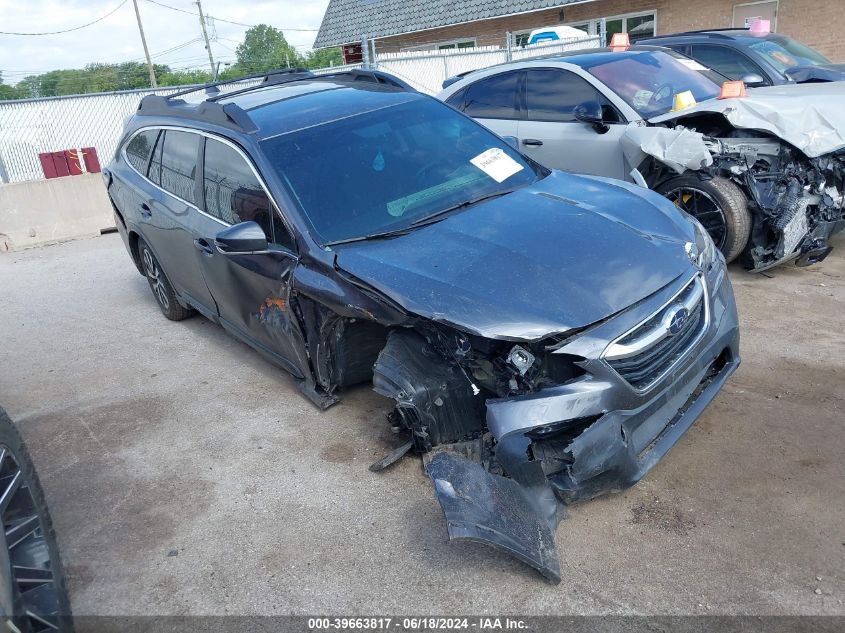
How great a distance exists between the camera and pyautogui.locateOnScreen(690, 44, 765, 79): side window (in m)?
8.88

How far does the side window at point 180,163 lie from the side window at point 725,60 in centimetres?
692

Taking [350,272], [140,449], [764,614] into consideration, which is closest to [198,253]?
[140,449]

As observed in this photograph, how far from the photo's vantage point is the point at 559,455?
2.86m

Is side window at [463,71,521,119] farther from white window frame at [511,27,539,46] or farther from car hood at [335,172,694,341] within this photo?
white window frame at [511,27,539,46]

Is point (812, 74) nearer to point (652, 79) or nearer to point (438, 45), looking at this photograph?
point (652, 79)

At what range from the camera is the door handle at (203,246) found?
4477mm

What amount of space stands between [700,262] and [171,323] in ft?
14.8

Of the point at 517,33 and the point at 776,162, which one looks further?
the point at 517,33

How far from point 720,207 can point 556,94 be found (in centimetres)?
204

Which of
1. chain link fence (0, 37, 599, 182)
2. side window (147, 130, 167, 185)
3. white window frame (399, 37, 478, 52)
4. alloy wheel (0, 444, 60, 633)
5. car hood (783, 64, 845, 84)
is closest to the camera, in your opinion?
alloy wheel (0, 444, 60, 633)

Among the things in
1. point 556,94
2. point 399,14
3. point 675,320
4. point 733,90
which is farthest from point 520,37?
point 675,320

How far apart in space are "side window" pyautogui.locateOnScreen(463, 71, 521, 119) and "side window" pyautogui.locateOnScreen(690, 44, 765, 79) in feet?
10.9

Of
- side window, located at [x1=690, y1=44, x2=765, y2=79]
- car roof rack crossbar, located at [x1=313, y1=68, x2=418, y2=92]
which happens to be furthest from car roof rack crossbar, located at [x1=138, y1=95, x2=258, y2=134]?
side window, located at [x1=690, y1=44, x2=765, y2=79]

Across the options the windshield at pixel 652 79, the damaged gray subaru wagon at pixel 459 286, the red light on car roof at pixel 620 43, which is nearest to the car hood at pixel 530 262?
the damaged gray subaru wagon at pixel 459 286
